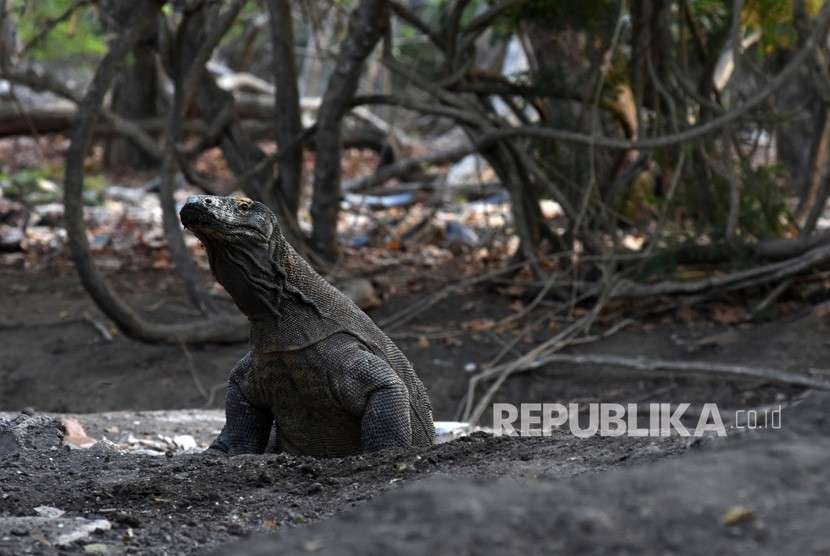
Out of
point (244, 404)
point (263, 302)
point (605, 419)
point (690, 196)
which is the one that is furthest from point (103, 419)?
point (690, 196)

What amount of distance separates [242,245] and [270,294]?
221 mm

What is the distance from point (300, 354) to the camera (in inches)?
181

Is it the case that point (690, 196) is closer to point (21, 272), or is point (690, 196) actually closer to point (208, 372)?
point (208, 372)

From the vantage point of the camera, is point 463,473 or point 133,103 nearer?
point 463,473

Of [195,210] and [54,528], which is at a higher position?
[195,210]

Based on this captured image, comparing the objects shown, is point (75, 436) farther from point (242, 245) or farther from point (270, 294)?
point (242, 245)

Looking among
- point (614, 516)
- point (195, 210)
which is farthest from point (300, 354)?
point (614, 516)

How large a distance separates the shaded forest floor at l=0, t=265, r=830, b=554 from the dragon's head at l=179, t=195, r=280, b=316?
2.06 ft

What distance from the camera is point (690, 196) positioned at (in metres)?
9.37

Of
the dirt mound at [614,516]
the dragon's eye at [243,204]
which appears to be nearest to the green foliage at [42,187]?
the dragon's eye at [243,204]

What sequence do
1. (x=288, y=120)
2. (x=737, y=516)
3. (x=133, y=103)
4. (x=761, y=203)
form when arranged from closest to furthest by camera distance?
(x=737, y=516) → (x=761, y=203) → (x=288, y=120) → (x=133, y=103)

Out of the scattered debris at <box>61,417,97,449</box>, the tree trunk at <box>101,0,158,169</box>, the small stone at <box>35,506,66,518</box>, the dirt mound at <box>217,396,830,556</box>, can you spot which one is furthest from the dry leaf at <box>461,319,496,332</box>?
the tree trunk at <box>101,0,158,169</box>

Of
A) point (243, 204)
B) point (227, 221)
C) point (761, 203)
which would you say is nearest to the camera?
point (227, 221)

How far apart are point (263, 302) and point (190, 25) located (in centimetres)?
508
